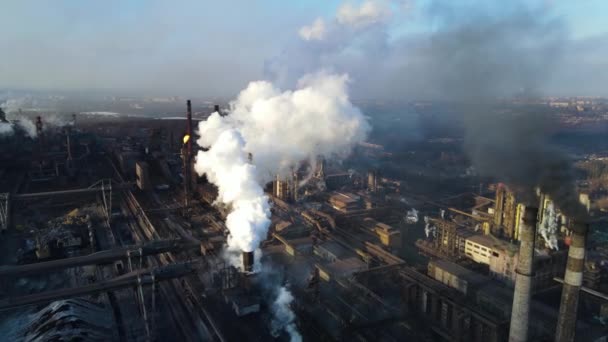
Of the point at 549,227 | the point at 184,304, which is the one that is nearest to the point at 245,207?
the point at 184,304

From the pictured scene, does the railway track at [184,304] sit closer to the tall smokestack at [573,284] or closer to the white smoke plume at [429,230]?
the tall smokestack at [573,284]

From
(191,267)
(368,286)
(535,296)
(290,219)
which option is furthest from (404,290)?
(290,219)

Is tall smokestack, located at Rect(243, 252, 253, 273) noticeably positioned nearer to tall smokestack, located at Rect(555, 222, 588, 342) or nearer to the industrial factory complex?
the industrial factory complex

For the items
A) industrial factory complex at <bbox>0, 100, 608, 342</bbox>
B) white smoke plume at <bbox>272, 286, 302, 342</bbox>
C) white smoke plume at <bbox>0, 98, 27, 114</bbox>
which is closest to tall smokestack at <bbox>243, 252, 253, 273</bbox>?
industrial factory complex at <bbox>0, 100, 608, 342</bbox>

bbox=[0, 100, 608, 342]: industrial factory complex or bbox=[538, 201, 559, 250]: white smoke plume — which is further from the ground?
bbox=[538, 201, 559, 250]: white smoke plume

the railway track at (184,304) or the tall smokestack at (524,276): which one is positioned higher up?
the tall smokestack at (524,276)

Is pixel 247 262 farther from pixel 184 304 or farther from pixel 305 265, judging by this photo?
pixel 305 265

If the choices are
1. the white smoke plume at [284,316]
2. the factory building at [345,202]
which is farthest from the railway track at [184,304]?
the factory building at [345,202]
